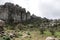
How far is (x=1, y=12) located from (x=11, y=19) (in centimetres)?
476

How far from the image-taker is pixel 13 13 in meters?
71.0

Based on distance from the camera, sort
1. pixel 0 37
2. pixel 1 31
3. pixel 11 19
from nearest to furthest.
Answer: pixel 0 37 → pixel 1 31 → pixel 11 19

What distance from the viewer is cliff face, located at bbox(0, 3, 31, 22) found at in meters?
68.9

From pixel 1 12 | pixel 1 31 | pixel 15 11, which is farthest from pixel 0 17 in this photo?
pixel 1 31

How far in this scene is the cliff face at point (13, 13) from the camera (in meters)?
68.9

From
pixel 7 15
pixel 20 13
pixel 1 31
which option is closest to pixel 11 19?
pixel 7 15

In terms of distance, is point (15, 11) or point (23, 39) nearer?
point (23, 39)

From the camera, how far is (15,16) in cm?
7144

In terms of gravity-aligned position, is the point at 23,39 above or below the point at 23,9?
below

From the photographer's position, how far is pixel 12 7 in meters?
71.9

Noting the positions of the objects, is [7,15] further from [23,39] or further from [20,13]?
[23,39]

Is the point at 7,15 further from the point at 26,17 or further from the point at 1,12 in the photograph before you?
the point at 26,17

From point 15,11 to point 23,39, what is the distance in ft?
153

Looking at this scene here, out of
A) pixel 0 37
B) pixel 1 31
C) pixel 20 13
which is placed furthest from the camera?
pixel 20 13
